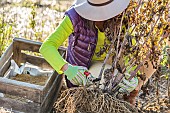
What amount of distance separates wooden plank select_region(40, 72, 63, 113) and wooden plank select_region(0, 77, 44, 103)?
0.09 m

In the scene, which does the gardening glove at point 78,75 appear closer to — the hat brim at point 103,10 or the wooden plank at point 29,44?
the hat brim at point 103,10

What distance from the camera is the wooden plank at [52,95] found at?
276 centimetres

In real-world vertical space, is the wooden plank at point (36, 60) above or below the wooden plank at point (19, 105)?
above

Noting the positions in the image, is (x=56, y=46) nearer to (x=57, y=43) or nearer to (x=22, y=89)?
(x=57, y=43)

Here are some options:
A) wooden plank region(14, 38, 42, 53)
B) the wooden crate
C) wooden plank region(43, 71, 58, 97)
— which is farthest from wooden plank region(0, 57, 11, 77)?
wooden plank region(43, 71, 58, 97)

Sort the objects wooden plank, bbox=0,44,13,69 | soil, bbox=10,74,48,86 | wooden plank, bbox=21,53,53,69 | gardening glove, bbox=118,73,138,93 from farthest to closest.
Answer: wooden plank, bbox=21,53,53,69
soil, bbox=10,74,48,86
wooden plank, bbox=0,44,13,69
gardening glove, bbox=118,73,138,93

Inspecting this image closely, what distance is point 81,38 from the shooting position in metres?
2.91

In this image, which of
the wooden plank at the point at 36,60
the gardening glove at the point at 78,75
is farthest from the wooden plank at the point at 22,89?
the wooden plank at the point at 36,60

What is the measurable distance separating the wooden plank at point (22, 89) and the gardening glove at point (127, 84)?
50cm

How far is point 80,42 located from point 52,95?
393mm

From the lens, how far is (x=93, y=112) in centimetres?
258

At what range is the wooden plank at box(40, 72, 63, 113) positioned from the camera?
2.76m

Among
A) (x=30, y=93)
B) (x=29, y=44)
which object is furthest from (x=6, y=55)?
(x=30, y=93)

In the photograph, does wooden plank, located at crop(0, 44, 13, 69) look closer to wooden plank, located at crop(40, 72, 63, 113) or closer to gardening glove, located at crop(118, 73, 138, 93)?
wooden plank, located at crop(40, 72, 63, 113)
